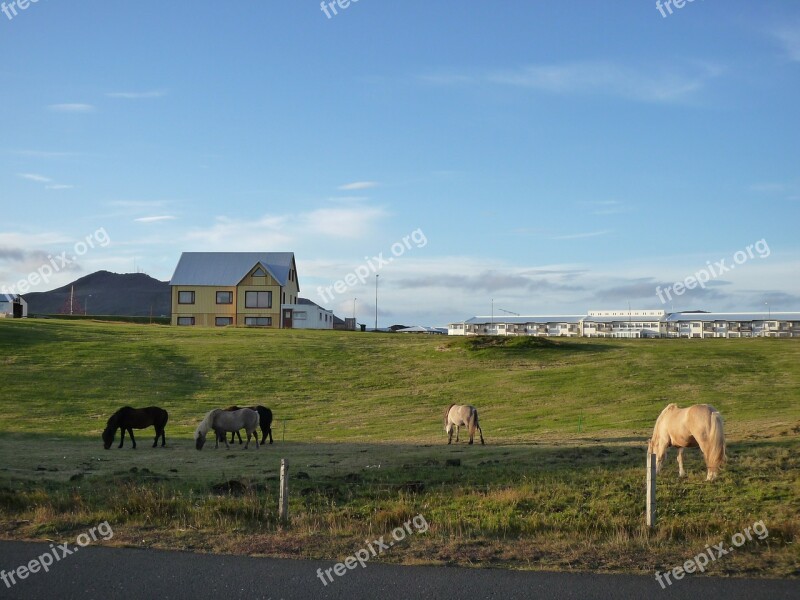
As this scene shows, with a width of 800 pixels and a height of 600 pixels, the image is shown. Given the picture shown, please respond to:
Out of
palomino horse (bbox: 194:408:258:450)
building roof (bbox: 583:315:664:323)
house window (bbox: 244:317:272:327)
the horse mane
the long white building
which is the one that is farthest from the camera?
building roof (bbox: 583:315:664:323)

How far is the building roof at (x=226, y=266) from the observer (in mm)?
98062

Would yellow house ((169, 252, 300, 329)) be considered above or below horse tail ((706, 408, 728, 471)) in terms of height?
above

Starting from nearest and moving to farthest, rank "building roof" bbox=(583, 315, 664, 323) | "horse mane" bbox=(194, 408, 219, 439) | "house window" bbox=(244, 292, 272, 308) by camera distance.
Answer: "horse mane" bbox=(194, 408, 219, 439) → "house window" bbox=(244, 292, 272, 308) → "building roof" bbox=(583, 315, 664, 323)

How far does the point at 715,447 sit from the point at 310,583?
10.4 meters

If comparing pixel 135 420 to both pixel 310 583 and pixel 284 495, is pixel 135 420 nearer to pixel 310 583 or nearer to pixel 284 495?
pixel 284 495

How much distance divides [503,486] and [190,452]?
15052 mm

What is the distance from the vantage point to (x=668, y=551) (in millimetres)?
12883

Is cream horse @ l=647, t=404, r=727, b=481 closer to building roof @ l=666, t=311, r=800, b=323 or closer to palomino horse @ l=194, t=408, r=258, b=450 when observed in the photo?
palomino horse @ l=194, t=408, r=258, b=450

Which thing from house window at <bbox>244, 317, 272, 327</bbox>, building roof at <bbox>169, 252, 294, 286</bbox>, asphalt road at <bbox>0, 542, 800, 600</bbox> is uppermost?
building roof at <bbox>169, 252, 294, 286</bbox>

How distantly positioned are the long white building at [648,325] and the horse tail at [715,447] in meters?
120

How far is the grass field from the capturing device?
13867mm

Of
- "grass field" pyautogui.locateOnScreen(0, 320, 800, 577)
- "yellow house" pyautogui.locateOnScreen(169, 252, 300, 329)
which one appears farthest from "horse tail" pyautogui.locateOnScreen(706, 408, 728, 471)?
"yellow house" pyautogui.locateOnScreen(169, 252, 300, 329)

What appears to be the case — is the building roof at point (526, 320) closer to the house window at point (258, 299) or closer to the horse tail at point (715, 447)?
the house window at point (258, 299)

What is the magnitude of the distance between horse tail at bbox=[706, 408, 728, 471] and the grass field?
1.57ft
